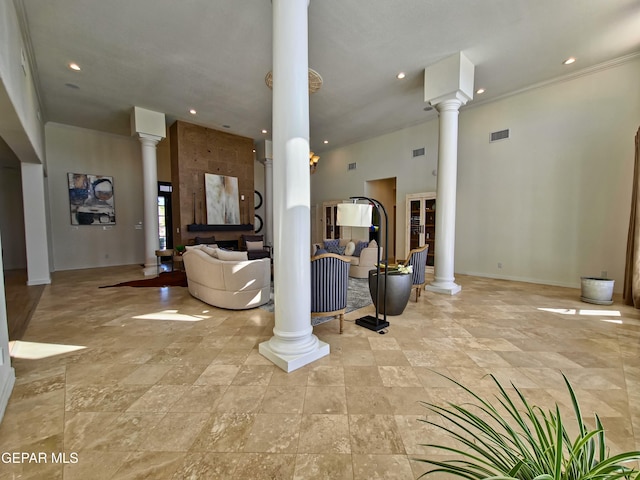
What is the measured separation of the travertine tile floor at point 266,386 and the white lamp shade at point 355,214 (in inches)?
51.0

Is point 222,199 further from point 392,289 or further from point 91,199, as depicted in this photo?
point 392,289

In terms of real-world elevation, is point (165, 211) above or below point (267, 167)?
below

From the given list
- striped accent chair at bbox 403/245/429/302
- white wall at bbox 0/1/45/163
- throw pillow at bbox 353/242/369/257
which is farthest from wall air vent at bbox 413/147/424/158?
white wall at bbox 0/1/45/163

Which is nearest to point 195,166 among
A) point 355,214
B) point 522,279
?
point 355,214

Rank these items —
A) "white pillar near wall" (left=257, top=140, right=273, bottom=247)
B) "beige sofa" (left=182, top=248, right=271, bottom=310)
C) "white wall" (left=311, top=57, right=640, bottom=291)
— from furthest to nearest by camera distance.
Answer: "white pillar near wall" (left=257, top=140, right=273, bottom=247) < "white wall" (left=311, top=57, right=640, bottom=291) < "beige sofa" (left=182, top=248, right=271, bottom=310)

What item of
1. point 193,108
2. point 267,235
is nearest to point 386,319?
point 193,108

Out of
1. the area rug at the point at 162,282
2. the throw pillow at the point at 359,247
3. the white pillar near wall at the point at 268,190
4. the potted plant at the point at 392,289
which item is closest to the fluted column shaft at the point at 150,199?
the area rug at the point at 162,282

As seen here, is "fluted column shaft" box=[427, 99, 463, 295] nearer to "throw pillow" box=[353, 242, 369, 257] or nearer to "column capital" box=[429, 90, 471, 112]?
"column capital" box=[429, 90, 471, 112]

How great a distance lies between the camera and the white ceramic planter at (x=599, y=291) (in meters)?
4.12

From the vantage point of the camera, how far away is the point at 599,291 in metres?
4.15

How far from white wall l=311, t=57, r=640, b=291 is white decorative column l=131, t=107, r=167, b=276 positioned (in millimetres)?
6818

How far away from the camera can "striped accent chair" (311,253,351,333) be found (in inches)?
117

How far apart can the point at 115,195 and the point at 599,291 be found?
443 inches

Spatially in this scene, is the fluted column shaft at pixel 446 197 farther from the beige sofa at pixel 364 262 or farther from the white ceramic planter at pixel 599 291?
the white ceramic planter at pixel 599 291
